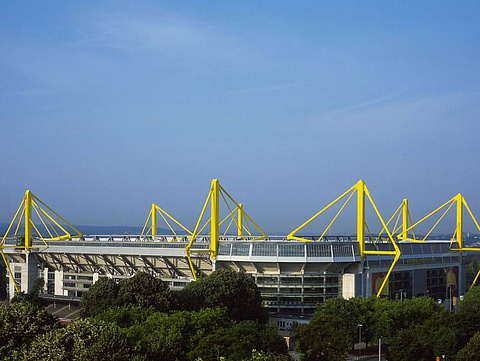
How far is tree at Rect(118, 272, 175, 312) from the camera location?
2377 inches

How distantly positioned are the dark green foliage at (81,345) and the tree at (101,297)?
1917cm

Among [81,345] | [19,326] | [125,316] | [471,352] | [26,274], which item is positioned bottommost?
[471,352]

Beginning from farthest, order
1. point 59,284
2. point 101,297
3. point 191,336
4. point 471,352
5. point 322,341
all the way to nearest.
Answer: point 59,284 → point 101,297 → point 322,341 → point 191,336 → point 471,352

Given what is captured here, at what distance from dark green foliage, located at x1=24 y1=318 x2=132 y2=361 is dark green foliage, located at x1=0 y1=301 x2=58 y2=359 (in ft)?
8.64

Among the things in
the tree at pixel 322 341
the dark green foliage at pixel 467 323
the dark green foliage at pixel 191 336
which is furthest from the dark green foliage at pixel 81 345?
the dark green foliage at pixel 467 323

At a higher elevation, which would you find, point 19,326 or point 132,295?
point 132,295

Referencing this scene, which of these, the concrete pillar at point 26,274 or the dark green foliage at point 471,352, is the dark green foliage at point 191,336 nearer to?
the dark green foliage at point 471,352

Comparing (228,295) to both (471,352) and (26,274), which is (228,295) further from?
(26,274)

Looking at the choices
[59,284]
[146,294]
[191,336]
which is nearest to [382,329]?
[191,336]

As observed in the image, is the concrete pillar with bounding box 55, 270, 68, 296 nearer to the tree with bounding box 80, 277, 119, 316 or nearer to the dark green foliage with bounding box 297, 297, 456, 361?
the tree with bounding box 80, 277, 119, 316

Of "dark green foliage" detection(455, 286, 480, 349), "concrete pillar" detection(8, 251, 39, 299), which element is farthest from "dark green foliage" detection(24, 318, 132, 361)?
"concrete pillar" detection(8, 251, 39, 299)

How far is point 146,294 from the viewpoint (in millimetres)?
61781

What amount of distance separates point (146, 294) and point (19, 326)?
18.8 metres

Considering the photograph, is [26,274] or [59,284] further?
[26,274]
